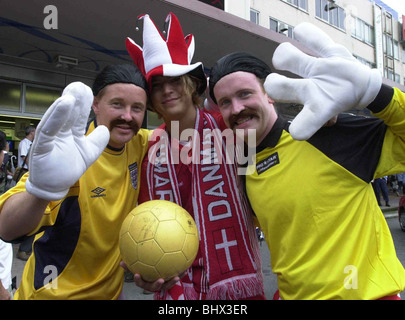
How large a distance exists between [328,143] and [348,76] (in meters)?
0.38

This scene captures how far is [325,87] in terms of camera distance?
142 cm

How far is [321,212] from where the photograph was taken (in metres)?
1.60

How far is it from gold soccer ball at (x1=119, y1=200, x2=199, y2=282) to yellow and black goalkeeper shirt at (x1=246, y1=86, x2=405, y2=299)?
48 cm

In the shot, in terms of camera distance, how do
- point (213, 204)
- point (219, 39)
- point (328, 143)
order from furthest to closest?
point (219, 39) < point (213, 204) < point (328, 143)

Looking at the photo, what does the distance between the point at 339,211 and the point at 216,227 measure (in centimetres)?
78

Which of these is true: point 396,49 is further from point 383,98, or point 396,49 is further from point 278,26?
point 383,98

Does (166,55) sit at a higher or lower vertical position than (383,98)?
higher

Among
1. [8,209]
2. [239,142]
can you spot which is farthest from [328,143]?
[8,209]

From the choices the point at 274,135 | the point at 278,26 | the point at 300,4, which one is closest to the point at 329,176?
the point at 274,135

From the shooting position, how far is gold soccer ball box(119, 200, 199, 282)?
5.19 ft

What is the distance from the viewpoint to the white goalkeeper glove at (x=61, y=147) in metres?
1.31

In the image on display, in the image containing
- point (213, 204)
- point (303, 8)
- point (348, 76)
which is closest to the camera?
point (348, 76)

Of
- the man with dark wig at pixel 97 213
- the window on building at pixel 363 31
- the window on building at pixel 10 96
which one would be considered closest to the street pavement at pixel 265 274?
the man with dark wig at pixel 97 213

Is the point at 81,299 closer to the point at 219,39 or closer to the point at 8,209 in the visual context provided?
the point at 8,209
